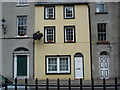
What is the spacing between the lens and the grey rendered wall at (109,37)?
2291 centimetres

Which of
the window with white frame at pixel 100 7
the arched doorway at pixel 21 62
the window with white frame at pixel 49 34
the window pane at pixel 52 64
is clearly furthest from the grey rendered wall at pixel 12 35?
the window with white frame at pixel 100 7

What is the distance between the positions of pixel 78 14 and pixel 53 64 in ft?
17.1

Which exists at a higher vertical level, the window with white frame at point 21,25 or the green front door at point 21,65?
the window with white frame at point 21,25

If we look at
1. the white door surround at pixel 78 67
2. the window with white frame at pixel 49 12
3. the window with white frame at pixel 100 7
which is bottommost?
the white door surround at pixel 78 67

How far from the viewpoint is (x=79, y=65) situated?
22.4 metres

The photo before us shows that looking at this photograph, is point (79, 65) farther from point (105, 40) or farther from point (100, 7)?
point (100, 7)

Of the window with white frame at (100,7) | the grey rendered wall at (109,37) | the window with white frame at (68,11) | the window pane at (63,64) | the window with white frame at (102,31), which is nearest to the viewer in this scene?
the window pane at (63,64)

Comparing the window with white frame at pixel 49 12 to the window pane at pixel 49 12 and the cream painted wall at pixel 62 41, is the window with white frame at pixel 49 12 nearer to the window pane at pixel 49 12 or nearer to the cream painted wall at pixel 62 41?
the window pane at pixel 49 12

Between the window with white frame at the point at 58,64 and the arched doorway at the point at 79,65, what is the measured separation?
0.73 m

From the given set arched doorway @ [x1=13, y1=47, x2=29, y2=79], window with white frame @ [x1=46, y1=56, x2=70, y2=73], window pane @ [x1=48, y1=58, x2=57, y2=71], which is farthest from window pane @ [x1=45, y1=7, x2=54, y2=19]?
window pane @ [x1=48, y1=58, x2=57, y2=71]

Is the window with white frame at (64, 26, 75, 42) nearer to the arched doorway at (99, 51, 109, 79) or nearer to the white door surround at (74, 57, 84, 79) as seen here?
the white door surround at (74, 57, 84, 79)

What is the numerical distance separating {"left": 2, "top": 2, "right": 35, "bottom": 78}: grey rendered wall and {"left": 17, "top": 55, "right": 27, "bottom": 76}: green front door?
55 centimetres

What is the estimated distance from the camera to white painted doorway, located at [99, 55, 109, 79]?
2295 cm

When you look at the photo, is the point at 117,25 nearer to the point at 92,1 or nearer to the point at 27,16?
the point at 92,1
